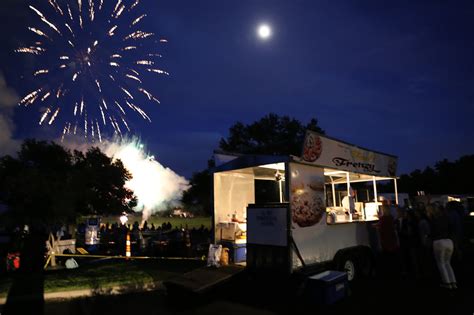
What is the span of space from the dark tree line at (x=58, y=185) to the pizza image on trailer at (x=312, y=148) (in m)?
8.74

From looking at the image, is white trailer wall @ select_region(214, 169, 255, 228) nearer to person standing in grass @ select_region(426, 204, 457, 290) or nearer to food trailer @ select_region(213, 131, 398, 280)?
food trailer @ select_region(213, 131, 398, 280)

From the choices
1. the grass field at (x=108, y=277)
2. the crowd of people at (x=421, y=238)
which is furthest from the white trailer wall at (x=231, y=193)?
the crowd of people at (x=421, y=238)

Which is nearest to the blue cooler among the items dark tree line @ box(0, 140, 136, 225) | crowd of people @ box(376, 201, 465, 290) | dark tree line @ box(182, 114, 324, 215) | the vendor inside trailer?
the vendor inside trailer

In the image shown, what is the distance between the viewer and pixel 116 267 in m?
10.0

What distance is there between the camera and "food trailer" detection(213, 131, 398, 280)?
6.81 meters

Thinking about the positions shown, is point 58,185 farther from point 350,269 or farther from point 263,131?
point 263,131

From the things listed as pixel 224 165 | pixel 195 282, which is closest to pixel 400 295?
pixel 195 282

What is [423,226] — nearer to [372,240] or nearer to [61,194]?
[372,240]

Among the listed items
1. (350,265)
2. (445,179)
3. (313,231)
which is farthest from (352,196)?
(445,179)

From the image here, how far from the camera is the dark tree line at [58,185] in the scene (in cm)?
1115

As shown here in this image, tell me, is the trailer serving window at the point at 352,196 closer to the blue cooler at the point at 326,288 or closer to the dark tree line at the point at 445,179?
the blue cooler at the point at 326,288

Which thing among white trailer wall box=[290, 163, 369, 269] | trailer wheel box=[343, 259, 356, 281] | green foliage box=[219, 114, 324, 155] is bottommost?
trailer wheel box=[343, 259, 356, 281]

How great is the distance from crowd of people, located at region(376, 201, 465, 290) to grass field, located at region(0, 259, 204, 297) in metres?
6.07

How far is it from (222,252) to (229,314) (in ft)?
7.46
